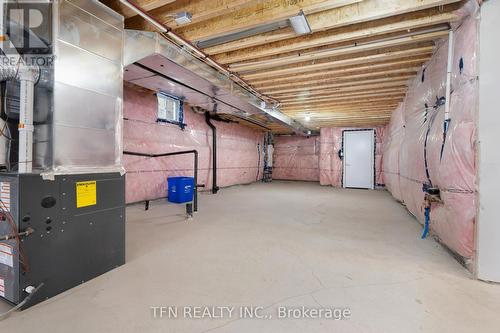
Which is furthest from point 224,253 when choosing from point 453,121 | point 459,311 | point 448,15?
point 448,15

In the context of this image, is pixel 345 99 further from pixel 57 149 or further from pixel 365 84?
pixel 57 149

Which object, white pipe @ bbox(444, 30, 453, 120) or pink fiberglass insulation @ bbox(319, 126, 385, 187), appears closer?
white pipe @ bbox(444, 30, 453, 120)

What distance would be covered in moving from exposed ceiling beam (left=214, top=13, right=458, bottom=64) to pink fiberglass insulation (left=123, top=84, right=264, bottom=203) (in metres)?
2.30

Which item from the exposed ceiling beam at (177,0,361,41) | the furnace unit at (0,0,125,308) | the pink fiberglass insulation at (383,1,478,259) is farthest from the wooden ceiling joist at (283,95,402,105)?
the furnace unit at (0,0,125,308)

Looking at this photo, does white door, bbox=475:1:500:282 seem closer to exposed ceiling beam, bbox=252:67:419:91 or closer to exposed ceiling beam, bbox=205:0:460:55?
exposed ceiling beam, bbox=205:0:460:55

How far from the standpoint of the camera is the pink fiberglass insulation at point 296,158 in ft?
35.2

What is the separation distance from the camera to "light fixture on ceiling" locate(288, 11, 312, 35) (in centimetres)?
231

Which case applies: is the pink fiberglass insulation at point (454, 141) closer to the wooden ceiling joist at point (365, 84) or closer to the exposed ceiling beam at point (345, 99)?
the wooden ceiling joist at point (365, 84)

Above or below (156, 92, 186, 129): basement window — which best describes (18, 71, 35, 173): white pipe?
below

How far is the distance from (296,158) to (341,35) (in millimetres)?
8557

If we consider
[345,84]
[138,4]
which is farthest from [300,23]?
[345,84]

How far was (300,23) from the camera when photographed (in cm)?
240

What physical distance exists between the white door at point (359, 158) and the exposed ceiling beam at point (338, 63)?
566 centimetres

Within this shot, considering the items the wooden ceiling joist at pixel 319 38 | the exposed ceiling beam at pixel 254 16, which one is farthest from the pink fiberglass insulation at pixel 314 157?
the exposed ceiling beam at pixel 254 16
